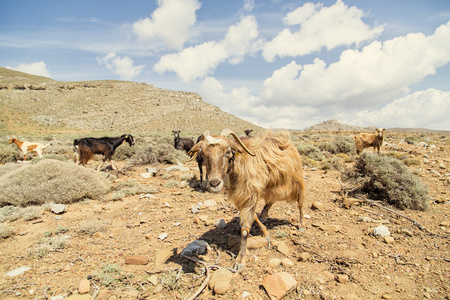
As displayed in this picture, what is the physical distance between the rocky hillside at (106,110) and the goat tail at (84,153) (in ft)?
126

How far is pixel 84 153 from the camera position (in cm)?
1188

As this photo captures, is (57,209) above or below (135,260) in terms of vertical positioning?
below

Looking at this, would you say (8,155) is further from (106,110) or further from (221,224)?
(106,110)

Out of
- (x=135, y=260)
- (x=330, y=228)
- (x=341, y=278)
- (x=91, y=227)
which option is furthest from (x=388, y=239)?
(x=91, y=227)

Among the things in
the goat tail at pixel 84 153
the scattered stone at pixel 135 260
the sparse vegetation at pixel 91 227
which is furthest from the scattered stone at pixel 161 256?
the goat tail at pixel 84 153

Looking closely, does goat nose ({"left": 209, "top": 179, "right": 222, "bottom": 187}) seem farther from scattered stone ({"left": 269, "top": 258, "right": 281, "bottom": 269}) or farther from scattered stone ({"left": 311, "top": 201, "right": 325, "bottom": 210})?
scattered stone ({"left": 311, "top": 201, "right": 325, "bottom": 210})

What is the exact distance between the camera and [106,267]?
374 centimetres

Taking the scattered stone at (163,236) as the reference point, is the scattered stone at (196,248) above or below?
above

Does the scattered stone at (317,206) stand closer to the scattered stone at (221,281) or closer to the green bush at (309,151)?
the scattered stone at (221,281)

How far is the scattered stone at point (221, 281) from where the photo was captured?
3.30 m

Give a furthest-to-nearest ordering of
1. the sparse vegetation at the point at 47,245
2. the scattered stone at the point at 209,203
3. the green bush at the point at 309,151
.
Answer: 1. the green bush at the point at 309,151
2. the scattered stone at the point at 209,203
3. the sparse vegetation at the point at 47,245

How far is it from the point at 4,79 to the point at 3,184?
125899mm

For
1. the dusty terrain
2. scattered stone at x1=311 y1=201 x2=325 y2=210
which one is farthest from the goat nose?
scattered stone at x1=311 y1=201 x2=325 y2=210

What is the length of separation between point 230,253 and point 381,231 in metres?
3.48
